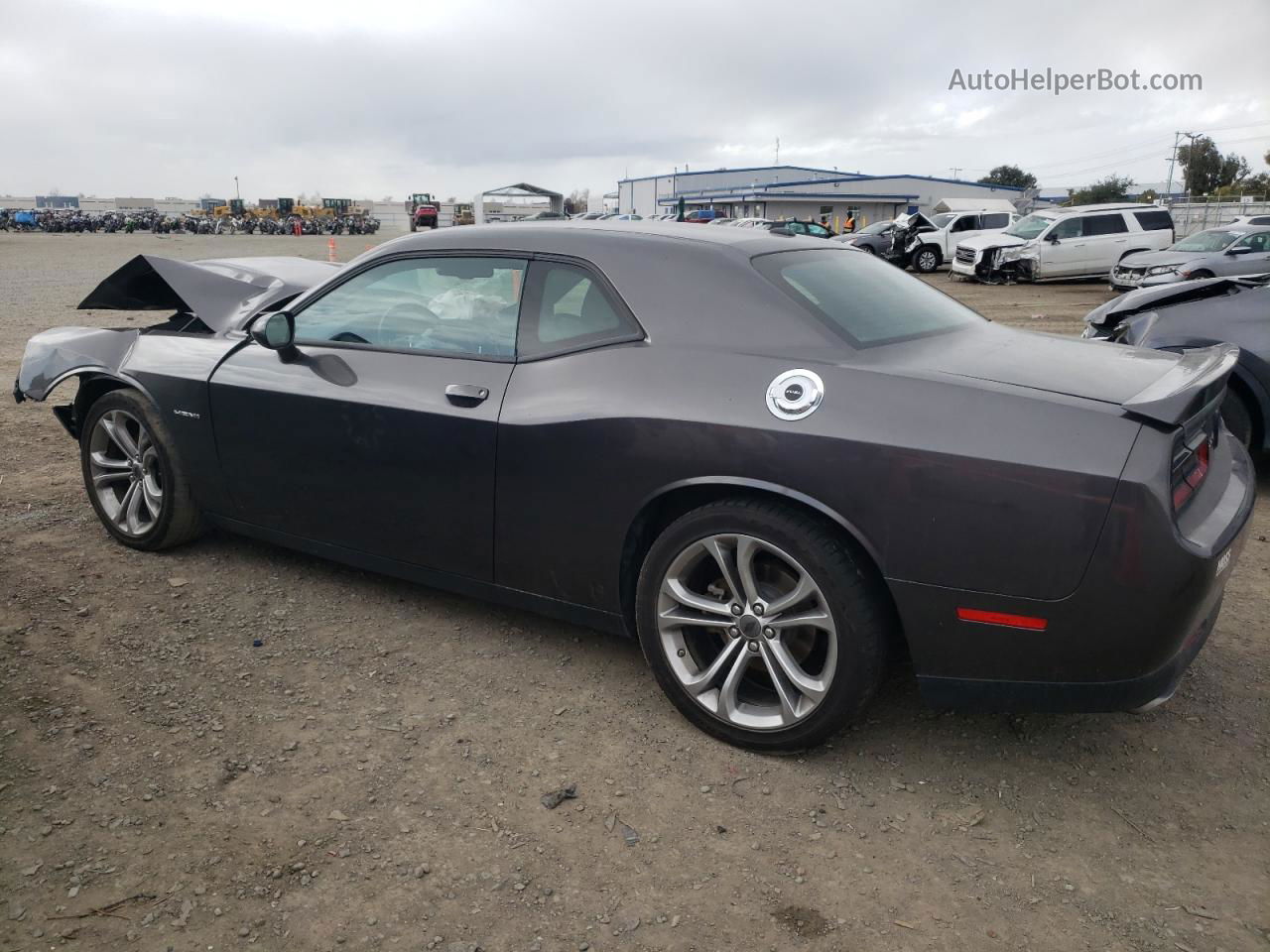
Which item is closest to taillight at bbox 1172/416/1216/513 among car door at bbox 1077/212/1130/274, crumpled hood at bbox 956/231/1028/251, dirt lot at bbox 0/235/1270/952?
dirt lot at bbox 0/235/1270/952

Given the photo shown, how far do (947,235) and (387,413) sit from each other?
24.9 metres

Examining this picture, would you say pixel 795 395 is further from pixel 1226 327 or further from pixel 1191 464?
pixel 1226 327

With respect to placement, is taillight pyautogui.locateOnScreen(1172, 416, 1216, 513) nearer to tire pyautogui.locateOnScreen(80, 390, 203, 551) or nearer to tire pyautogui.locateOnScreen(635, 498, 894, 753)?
tire pyautogui.locateOnScreen(635, 498, 894, 753)

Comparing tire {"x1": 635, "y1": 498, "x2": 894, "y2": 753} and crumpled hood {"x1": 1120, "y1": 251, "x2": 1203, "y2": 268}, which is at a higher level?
crumpled hood {"x1": 1120, "y1": 251, "x2": 1203, "y2": 268}

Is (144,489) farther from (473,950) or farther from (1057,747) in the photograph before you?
(1057,747)

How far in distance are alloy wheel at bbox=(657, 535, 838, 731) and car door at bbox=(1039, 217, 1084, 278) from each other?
20.6 metres

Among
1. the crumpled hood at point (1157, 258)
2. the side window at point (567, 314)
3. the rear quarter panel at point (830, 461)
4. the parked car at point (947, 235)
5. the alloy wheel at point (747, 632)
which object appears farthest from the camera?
the parked car at point (947, 235)

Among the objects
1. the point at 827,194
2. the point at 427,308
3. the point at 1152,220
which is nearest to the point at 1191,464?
the point at 427,308

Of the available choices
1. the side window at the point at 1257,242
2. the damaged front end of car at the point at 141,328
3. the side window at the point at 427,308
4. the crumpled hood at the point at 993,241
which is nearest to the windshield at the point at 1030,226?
the crumpled hood at the point at 993,241

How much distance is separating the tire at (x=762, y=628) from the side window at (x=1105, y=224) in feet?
70.0

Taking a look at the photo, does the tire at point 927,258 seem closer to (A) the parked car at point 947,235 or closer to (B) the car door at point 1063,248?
(A) the parked car at point 947,235

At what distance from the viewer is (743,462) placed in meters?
2.70

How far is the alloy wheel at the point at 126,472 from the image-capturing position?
14.2ft

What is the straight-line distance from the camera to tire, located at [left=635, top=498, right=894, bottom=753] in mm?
2627
